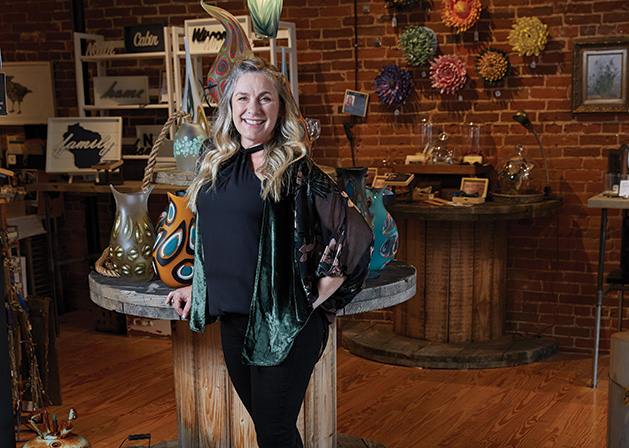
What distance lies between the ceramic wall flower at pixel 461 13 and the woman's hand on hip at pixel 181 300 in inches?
119

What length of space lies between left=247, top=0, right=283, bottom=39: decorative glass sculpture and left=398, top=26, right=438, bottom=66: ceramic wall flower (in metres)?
2.18

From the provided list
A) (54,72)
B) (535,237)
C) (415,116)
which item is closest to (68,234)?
(54,72)

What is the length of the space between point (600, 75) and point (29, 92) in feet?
13.4

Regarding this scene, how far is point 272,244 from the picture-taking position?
6.50 ft

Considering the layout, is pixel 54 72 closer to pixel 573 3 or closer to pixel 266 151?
pixel 573 3

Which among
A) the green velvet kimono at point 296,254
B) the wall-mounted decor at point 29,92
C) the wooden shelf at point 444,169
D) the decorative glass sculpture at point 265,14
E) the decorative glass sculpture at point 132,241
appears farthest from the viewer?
the wall-mounted decor at point 29,92

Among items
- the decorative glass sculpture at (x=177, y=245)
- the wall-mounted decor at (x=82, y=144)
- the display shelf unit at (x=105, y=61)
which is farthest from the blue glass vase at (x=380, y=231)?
the wall-mounted decor at (x=82, y=144)

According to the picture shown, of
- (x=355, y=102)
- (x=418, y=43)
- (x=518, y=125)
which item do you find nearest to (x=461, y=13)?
(x=418, y=43)

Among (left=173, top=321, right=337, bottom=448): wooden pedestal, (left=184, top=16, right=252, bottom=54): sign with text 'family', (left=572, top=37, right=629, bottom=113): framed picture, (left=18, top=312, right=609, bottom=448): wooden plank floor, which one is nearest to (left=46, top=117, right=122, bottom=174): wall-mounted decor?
(left=184, top=16, right=252, bottom=54): sign with text 'family'

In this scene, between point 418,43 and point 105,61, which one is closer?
point 418,43

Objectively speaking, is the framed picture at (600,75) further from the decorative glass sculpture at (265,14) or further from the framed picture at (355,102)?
the decorative glass sculpture at (265,14)

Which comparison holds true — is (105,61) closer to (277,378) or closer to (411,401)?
(411,401)

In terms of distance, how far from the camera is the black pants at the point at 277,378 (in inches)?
79.9

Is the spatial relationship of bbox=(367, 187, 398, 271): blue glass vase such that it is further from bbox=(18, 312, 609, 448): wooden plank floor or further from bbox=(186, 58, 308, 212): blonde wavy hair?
bbox=(18, 312, 609, 448): wooden plank floor
